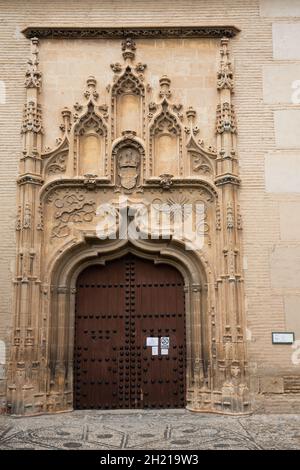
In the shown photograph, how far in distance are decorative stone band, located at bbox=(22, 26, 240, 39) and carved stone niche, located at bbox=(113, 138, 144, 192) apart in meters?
2.23

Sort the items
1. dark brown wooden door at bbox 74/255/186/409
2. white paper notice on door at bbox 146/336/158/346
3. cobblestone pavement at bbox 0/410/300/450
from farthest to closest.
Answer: white paper notice on door at bbox 146/336/158/346
dark brown wooden door at bbox 74/255/186/409
cobblestone pavement at bbox 0/410/300/450

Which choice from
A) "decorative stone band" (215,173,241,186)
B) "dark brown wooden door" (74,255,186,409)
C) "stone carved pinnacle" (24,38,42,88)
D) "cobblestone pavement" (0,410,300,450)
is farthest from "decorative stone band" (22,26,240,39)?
"cobblestone pavement" (0,410,300,450)

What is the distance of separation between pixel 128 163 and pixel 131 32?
266 cm

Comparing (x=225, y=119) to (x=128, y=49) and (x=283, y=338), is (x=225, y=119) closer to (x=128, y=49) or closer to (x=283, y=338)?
(x=128, y=49)

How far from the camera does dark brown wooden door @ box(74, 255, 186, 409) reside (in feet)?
31.4

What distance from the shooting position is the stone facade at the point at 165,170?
367 inches

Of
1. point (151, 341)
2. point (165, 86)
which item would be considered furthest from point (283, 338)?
point (165, 86)

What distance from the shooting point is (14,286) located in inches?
372

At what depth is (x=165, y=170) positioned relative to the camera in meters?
10.1

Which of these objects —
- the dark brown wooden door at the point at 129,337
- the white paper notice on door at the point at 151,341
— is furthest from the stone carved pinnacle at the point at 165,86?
the white paper notice on door at the point at 151,341

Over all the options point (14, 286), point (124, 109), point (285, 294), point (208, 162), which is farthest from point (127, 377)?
point (124, 109)

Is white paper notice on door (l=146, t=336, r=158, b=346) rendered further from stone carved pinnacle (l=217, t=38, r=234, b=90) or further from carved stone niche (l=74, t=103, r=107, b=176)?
stone carved pinnacle (l=217, t=38, r=234, b=90)

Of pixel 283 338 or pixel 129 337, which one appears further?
pixel 129 337

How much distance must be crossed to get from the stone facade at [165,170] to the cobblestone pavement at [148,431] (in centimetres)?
52
